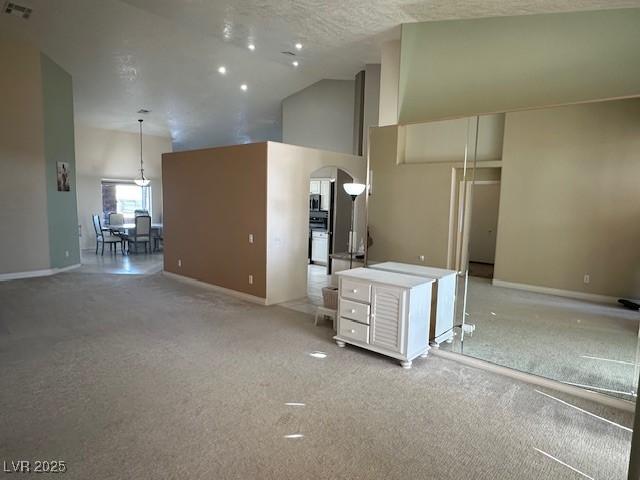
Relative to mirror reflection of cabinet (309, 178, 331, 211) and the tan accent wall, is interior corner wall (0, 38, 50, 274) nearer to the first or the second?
the tan accent wall

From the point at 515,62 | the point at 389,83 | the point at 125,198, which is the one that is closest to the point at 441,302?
the point at 515,62

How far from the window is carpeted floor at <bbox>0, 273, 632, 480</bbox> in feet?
29.0

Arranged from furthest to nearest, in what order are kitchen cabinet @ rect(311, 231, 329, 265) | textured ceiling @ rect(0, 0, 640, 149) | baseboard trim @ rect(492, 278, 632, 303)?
kitchen cabinet @ rect(311, 231, 329, 265) < textured ceiling @ rect(0, 0, 640, 149) < baseboard trim @ rect(492, 278, 632, 303)

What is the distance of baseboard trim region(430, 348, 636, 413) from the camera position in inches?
121

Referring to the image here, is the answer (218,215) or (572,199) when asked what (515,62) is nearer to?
(572,199)

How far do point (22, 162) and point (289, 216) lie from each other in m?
5.37

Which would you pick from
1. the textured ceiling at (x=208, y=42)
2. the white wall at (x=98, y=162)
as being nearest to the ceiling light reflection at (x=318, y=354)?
the textured ceiling at (x=208, y=42)

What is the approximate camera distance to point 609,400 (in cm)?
311

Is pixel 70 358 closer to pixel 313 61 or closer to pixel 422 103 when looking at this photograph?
pixel 422 103

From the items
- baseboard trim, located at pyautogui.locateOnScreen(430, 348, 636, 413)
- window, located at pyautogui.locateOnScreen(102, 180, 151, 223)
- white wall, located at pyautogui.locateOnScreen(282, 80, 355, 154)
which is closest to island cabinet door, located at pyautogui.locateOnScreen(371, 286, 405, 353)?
baseboard trim, located at pyautogui.locateOnScreen(430, 348, 636, 413)

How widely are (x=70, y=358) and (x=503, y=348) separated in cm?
438

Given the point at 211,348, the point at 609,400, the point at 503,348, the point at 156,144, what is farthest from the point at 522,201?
the point at 156,144

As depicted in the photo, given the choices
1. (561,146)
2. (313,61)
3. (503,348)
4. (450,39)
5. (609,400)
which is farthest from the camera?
(313,61)

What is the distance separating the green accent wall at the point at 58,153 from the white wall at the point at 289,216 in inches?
201
